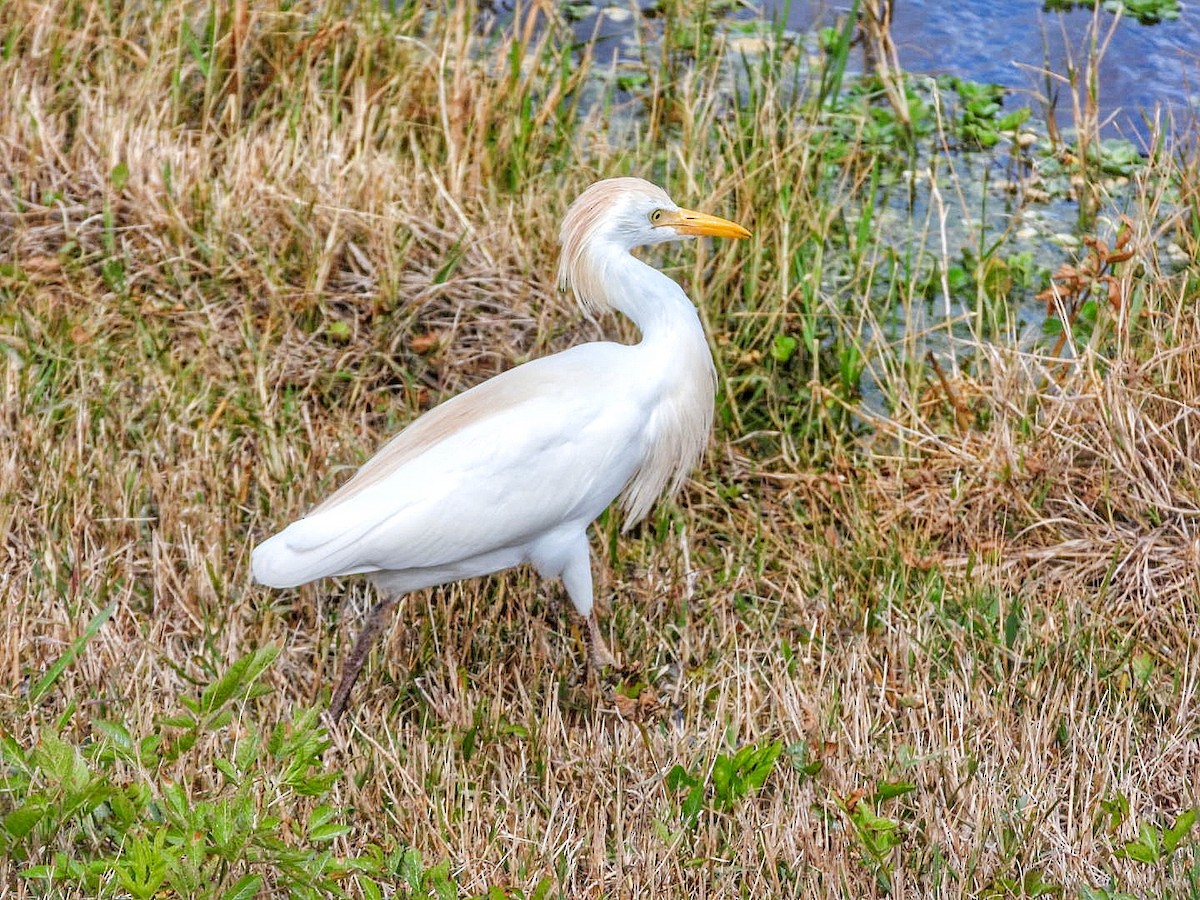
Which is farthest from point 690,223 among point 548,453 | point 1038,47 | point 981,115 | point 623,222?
point 1038,47

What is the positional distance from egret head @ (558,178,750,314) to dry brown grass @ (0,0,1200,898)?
74 cm

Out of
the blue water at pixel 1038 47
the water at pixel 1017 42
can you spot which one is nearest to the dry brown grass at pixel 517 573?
the water at pixel 1017 42

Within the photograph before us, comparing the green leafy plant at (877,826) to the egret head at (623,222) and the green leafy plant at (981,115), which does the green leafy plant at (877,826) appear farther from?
the green leafy plant at (981,115)

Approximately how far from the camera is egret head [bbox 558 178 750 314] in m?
3.12

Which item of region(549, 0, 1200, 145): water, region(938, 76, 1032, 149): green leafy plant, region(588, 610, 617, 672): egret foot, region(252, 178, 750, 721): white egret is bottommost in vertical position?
region(588, 610, 617, 672): egret foot

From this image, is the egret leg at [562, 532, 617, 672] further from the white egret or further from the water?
the water

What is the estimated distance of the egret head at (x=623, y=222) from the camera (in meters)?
3.12

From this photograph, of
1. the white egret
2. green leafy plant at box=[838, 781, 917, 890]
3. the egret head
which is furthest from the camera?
the egret head

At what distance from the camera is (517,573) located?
351 cm

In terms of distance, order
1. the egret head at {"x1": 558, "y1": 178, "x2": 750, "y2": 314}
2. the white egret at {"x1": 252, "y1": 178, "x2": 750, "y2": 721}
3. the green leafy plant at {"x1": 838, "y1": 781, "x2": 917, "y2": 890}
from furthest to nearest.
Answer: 1. the egret head at {"x1": 558, "y1": 178, "x2": 750, "y2": 314}
2. the white egret at {"x1": 252, "y1": 178, "x2": 750, "y2": 721}
3. the green leafy plant at {"x1": 838, "y1": 781, "x2": 917, "y2": 890}

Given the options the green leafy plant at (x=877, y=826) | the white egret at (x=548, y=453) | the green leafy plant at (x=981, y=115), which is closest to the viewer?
the green leafy plant at (x=877, y=826)

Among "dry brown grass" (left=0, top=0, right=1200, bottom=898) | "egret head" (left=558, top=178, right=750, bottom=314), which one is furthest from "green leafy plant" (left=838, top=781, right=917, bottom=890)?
"egret head" (left=558, top=178, right=750, bottom=314)

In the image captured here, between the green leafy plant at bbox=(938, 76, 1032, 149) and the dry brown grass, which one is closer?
the dry brown grass

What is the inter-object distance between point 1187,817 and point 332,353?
95.2 inches
